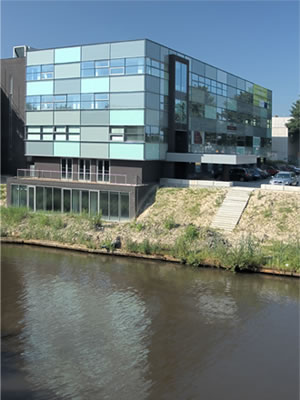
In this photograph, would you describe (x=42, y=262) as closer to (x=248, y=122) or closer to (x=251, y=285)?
(x=251, y=285)

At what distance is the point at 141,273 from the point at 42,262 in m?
6.27

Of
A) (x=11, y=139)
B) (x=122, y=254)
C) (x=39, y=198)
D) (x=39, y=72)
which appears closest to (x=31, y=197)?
(x=39, y=198)

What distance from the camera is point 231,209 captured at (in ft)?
105

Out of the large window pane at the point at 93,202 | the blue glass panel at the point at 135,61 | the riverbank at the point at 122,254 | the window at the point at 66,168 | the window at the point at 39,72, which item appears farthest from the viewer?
the window at the point at 66,168

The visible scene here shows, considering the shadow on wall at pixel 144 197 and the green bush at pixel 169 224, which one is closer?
the green bush at pixel 169 224

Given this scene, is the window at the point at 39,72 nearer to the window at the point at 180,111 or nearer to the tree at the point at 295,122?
the window at the point at 180,111

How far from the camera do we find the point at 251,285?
944 inches

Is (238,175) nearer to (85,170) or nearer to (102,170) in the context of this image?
(102,170)

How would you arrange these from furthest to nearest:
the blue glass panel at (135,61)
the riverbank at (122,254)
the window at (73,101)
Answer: the window at (73,101), the blue glass panel at (135,61), the riverbank at (122,254)

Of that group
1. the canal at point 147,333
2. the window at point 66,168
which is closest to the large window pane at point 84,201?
the window at point 66,168

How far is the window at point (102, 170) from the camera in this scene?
36844 millimetres

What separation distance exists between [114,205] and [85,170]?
208 inches

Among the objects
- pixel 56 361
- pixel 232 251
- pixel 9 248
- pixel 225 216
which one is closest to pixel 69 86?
pixel 9 248

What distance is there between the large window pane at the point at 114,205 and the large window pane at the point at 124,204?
1.28 feet
